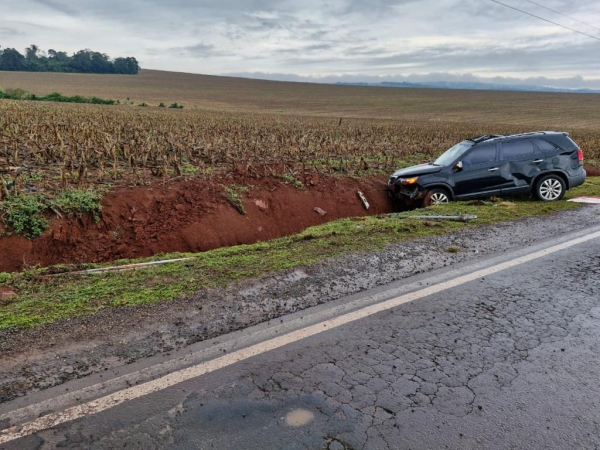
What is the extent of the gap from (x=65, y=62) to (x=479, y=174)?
4901 inches

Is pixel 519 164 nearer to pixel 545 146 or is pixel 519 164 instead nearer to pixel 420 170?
pixel 545 146

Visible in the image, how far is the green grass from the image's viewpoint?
4680 mm

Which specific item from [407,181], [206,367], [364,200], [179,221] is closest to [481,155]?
[407,181]

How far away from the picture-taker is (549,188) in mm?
11055

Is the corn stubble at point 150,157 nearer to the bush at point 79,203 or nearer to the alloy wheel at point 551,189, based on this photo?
the bush at point 79,203

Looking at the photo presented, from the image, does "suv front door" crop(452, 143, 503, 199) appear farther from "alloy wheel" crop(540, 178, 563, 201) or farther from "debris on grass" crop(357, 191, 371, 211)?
"debris on grass" crop(357, 191, 371, 211)

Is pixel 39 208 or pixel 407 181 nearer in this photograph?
pixel 39 208

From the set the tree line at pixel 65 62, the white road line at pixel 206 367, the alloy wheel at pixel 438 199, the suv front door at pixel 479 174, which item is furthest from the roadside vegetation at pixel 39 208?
the tree line at pixel 65 62

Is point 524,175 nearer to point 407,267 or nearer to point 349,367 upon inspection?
point 407,267

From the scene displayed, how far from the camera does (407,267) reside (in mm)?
6082

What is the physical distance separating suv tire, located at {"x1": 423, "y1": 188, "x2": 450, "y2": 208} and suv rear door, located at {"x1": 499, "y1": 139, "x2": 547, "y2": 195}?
148 cm

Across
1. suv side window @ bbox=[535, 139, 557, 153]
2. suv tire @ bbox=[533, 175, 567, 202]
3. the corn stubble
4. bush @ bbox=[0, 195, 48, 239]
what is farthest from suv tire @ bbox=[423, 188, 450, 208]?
bush @ bbox=[0, 195, 48, 239]

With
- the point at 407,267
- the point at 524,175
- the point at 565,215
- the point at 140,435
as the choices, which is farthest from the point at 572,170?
the point at 140,435

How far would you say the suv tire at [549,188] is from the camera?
36.2 feet
